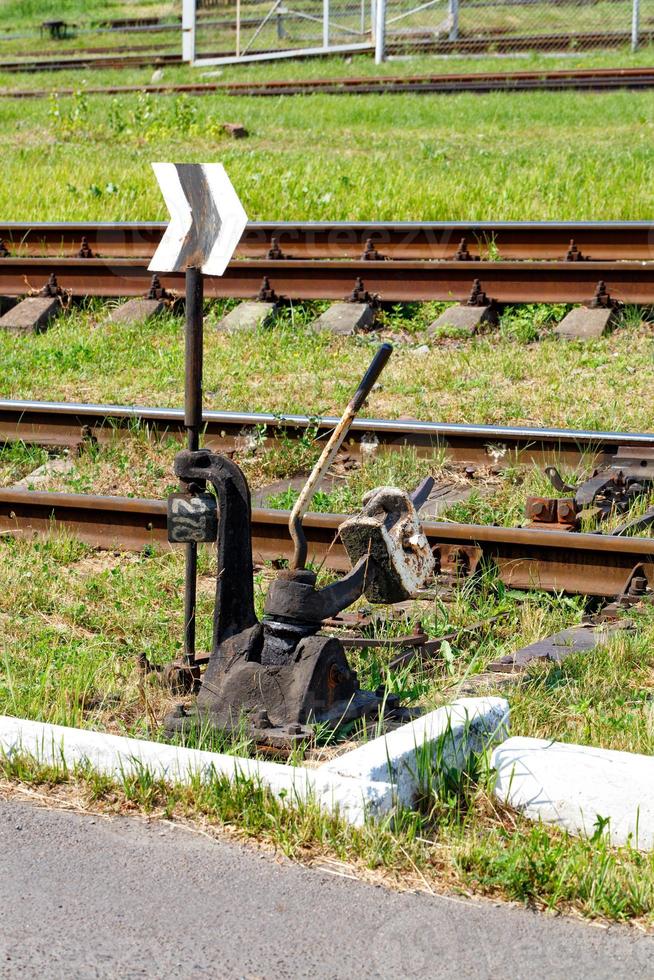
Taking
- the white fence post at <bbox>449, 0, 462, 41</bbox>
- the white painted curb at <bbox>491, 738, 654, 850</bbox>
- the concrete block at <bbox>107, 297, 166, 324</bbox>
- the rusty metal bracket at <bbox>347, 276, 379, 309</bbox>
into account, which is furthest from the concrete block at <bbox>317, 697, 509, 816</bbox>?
the white fence post at <bbox>449, 0, 462, 41</bbox>

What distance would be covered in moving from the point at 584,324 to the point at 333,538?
363 centimetres

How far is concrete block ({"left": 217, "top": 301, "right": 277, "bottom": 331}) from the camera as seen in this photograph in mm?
9586

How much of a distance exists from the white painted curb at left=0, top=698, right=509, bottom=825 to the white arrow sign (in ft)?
4.73

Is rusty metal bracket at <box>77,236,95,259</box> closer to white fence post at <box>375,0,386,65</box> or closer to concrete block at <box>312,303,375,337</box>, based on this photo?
concrete block at <box>312,303,375,337</box>

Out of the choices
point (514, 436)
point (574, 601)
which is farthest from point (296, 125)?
point (574, 601)

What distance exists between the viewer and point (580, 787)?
352 cm

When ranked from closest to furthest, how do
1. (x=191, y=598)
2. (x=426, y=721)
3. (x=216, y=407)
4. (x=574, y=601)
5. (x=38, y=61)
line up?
A: (x=426, y=721) → (x=191, y=598) → (x=574, y=601) → (x=216, y=407) → (x=38, y=61)

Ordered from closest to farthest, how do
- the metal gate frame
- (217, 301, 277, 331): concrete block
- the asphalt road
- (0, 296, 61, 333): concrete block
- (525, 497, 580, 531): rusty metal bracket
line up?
the asphalt road
(525, 497, 580, 531): rusty metal bracket
(217, 301, 277, 331): concrete block
(0, 296, 61, 333): concrete block
the metal gate frame

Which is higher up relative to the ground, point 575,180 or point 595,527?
point 575,180

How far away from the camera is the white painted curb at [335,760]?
345 centimetres

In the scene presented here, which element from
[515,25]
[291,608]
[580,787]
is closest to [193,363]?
[291,608]

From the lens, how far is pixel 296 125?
17.4 meters

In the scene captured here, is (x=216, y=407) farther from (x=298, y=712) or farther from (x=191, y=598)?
(x=298, y=712)

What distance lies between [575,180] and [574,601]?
7.85 m
